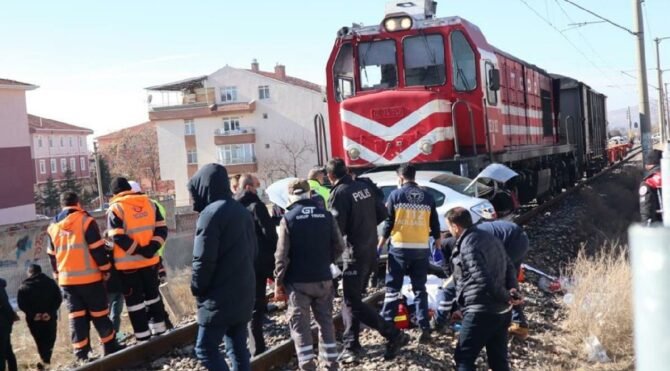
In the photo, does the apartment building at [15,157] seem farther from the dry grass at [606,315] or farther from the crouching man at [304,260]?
the crouching man at [304,260]

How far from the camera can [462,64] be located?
12867mm

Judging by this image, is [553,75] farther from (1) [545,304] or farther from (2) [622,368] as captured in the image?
(2) [622,368]

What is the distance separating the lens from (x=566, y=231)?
15.3 metres

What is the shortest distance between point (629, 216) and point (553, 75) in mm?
8156

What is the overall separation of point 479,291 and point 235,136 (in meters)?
57.2

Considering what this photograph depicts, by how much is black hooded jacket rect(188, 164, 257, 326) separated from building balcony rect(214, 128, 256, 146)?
5635 cm

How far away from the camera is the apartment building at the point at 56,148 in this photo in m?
73.8

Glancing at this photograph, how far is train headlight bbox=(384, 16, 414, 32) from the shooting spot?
12789mm

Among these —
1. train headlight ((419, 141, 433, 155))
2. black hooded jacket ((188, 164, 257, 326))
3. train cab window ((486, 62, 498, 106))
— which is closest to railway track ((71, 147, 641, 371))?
black hooded jacket ((188, 164, 257, 326))

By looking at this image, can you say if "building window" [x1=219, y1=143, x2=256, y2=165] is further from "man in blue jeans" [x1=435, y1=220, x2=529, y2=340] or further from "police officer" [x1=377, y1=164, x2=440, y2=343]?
"police officer" [x1=377, y1=164, x2=440, y2=343]

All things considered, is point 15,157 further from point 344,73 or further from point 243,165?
point 344,73

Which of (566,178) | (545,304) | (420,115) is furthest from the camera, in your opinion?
(566,178)

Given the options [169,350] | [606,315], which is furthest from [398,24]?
[169,350]

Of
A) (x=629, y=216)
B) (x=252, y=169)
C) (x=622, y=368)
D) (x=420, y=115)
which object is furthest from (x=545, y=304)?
(x=252, y=169)
